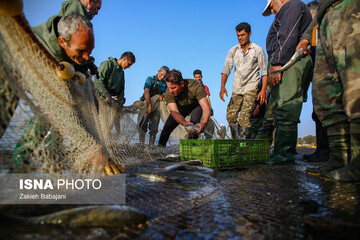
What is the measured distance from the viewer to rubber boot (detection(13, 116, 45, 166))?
1378 millimetres

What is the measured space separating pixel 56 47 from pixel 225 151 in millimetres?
2559

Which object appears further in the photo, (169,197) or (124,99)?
(124,99)

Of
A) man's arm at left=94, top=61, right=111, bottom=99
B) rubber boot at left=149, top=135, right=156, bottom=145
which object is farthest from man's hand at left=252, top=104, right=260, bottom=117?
man's arm at left=94, top=61, right=111, bottom=99

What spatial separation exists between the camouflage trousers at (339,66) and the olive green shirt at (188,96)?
8.47 ft

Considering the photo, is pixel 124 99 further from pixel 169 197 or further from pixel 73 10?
pixel 169 197

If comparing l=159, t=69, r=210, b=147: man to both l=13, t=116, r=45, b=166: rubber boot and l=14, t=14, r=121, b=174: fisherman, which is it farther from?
l=13, t=116, r=45, b=166: rubber boot

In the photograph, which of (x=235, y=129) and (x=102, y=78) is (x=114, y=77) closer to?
(x=102, y=78)

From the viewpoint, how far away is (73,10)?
271cm

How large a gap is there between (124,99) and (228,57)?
2920 millimetres

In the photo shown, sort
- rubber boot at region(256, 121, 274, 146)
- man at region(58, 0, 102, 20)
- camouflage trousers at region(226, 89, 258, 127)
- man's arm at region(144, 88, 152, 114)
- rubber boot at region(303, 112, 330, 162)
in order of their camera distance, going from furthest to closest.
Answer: man's arm at region(144, 88, 152, 114)
camouflage trousers at region(226, 89, 258, 127)
rubber boot at region(256, 121, 274, 146)
rubber boot at region(303, 112, 330, 162)
man at region(58, 0, 102, 20)

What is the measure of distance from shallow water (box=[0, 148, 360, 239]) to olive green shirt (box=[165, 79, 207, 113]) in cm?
→ 292

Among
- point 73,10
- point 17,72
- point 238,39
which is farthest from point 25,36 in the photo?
point 238,39

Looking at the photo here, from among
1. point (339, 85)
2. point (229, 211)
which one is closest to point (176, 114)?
point (339, 85)

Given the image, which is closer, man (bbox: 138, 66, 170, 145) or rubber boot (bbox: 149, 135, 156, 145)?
man (bbox: 138, 66, 170, 145)
